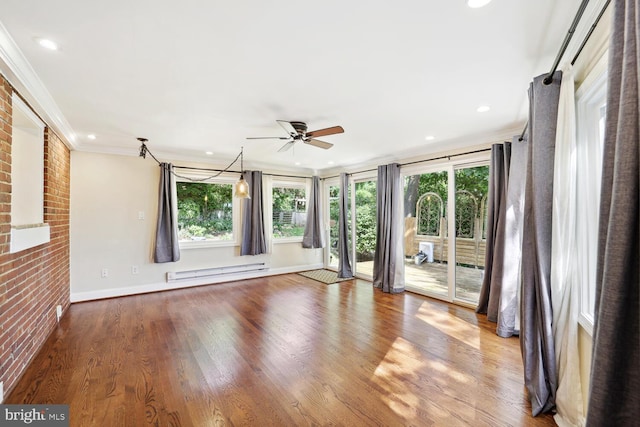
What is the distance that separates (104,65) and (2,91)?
0.73 meters

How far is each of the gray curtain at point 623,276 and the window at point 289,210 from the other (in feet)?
18.6

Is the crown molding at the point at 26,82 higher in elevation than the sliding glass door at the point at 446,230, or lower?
higher

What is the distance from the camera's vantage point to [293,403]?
201cm

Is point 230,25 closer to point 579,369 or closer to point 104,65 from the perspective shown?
point 104,65

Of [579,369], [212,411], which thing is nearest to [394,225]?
[579,369]

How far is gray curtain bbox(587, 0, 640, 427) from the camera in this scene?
2.76 ft

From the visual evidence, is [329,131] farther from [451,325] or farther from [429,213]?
[451,325]

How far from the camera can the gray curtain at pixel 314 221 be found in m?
6.42

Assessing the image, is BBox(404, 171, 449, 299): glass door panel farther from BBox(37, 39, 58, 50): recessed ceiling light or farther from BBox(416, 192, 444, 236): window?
BBox(37, 39, 58, 50): recessed ceiling light

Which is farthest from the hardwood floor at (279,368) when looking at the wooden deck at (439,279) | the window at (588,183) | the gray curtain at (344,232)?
the gray curtain at (344,232)

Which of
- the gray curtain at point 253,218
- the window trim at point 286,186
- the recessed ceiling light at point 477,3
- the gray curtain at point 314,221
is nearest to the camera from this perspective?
the recessed ceiling light at point 477,3

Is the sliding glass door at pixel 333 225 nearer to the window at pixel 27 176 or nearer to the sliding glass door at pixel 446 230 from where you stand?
the sliding glass door at pixel 446 230

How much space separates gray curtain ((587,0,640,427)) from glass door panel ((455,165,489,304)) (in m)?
3.30

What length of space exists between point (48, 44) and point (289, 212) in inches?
193
